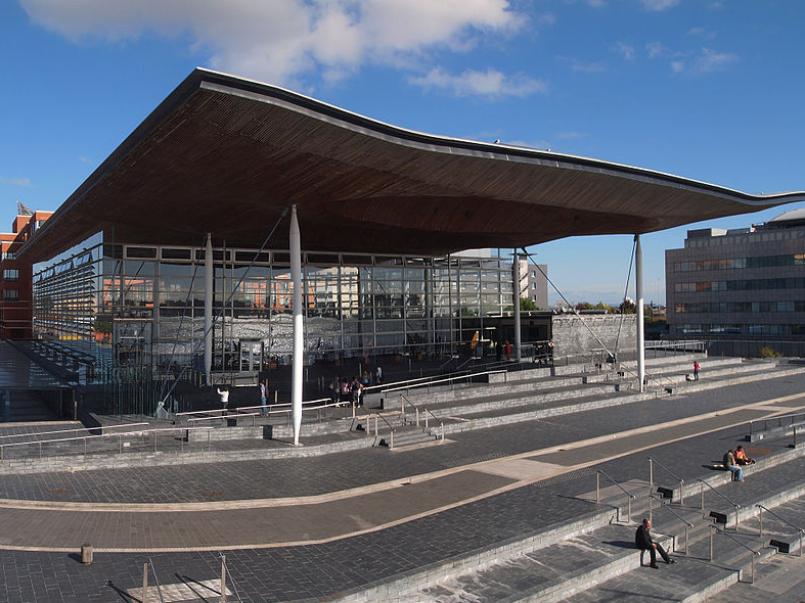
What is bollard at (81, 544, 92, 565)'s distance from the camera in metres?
9.79

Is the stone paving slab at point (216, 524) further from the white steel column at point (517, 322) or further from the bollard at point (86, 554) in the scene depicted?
the white steel column at point (517, 322)

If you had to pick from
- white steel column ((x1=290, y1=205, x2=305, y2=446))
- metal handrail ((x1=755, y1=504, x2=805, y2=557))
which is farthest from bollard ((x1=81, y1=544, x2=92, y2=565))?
metal handrail ((x1=755, y1=504, x2=805, y2=557))

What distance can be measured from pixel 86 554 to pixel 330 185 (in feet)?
38.9

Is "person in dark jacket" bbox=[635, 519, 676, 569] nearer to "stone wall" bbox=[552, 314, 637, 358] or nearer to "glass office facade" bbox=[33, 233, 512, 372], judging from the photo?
"glass office facade" bbox=[33, 233, 512, 372]

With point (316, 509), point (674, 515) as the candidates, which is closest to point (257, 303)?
point (316, 509)

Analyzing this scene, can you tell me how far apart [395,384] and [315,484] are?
40.0ft

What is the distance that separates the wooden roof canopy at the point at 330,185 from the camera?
14.4 meters

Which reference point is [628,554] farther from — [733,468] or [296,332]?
[296,332]

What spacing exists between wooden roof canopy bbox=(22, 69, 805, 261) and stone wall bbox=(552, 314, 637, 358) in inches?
372

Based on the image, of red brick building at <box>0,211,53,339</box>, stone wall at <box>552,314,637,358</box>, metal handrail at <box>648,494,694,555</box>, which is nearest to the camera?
metal handrail at <box>648,494,694,555</box>

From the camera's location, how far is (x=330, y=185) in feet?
61.5

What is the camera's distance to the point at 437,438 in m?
20.3

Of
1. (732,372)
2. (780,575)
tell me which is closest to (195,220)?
(780,575)

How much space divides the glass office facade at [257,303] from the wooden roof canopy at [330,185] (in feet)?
7.27
